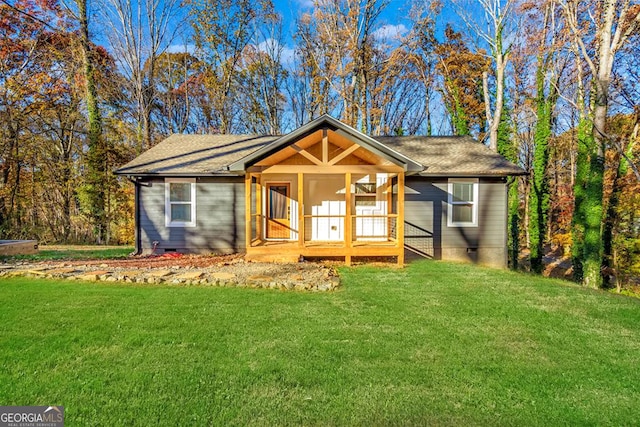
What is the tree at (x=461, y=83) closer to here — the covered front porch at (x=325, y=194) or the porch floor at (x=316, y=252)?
the covered front porch at (x=325, y=194)

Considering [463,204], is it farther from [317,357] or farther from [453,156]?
[317,357]

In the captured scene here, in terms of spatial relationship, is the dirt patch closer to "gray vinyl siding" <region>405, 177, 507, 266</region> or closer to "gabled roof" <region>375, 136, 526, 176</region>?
"gray vinyl siding" <region>405, 177, 507, 266</region>

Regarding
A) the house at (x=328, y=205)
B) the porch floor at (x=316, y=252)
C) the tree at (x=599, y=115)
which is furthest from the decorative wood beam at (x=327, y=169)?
the tree at (x=599, y=115)

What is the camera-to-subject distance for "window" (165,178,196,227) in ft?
35.2

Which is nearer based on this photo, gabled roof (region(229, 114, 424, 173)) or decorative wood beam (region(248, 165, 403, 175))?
gabled roof (region(229, 114, 424, 173))

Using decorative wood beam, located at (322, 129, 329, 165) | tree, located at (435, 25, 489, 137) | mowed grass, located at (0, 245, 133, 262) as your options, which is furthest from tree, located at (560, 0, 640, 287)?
mowed grass, located at (0, 245, 133, 262)

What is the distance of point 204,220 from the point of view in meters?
10.8

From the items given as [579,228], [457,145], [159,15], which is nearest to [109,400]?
[457,145]

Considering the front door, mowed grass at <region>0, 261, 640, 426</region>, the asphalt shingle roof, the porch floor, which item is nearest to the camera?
mowed grass at <region>0, 261, 640, 426</region>

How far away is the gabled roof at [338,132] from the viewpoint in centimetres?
843

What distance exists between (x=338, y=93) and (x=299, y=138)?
14084mm

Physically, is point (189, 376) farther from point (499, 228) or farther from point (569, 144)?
point (569, 144)

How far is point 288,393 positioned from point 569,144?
23.1 meters

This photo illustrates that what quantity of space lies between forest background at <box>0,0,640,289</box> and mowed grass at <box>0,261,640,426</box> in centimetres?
908
